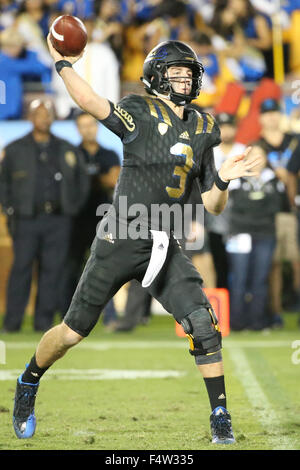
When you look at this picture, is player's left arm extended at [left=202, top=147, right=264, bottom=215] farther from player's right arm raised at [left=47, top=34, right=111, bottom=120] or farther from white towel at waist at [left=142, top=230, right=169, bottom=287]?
player's right arm raised at [left=47, top=34, right=111, bottom=120]

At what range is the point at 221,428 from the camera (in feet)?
14.2

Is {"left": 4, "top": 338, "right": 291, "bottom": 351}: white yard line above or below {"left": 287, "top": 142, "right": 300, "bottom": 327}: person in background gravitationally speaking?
below

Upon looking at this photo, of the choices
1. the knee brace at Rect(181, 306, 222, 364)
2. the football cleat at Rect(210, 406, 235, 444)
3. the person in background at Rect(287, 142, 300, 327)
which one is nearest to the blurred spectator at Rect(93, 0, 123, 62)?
the person in background at Rect(287, 142, 300, 327)

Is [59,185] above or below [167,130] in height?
below

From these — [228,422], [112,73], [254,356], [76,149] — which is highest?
[112,73]

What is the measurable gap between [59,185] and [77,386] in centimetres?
346

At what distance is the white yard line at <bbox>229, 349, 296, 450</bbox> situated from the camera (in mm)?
4391

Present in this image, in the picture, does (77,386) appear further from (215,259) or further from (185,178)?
(215,259)

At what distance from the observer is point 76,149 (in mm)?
9391

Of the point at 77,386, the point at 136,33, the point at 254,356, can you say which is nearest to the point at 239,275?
the point at 254,356

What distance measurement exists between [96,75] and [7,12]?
198cm

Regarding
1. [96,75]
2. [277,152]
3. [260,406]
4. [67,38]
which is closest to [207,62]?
[96,75]

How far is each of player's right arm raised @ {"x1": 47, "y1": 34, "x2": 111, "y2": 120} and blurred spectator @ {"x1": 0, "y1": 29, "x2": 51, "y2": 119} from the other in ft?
24.5

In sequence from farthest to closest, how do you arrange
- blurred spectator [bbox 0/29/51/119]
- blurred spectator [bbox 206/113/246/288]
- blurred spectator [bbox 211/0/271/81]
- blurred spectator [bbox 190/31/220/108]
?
blurred spectator [bbox 211/0/271/81]
blurred spectator [bbox 190/31/220/108]
blurred spectator [bbox 0/29/51/119]
blurred spectator [bbox 206/113/246/288]
